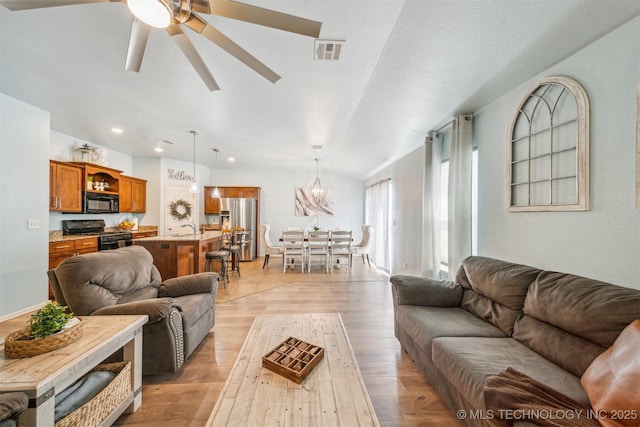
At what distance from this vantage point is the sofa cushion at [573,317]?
1206 mm

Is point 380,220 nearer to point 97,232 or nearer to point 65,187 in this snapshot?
point 97,232

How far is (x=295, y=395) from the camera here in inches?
45.8

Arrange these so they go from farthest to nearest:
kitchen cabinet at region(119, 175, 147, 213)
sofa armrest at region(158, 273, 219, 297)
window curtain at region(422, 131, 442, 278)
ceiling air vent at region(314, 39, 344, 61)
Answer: kitchen cabinet at region(119, 175, 147, 213) → window curtain at region(422, 131, 442, 278) → sofa armrest at region(158, 273, 219, 297) → ceiling air vent at region(314, 39, 344, 61)

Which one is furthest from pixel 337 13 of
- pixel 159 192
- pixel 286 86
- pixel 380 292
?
pixel 159 192

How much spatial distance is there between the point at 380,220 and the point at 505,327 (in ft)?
14.1

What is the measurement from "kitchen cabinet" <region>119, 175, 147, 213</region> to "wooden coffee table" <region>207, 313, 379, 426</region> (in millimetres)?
5298

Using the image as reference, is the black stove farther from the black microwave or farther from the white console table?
the white console table

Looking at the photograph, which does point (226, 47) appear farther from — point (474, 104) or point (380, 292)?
point (380, 292)

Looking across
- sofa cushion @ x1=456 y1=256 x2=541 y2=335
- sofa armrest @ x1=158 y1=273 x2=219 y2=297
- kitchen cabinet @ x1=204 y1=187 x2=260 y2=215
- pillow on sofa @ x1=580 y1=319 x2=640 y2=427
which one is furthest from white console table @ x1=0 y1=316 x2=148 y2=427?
kitchen cabinet @ x1=204 y1=187 x2=260 y2=215

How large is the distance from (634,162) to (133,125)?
5.61 m

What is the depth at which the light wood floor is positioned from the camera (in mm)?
1562

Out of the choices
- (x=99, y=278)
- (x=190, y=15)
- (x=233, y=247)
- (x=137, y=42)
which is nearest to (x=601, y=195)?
(x=190, y=15)

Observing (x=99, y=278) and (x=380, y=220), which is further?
(x=380, y=220)

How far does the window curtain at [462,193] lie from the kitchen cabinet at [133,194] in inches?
246
